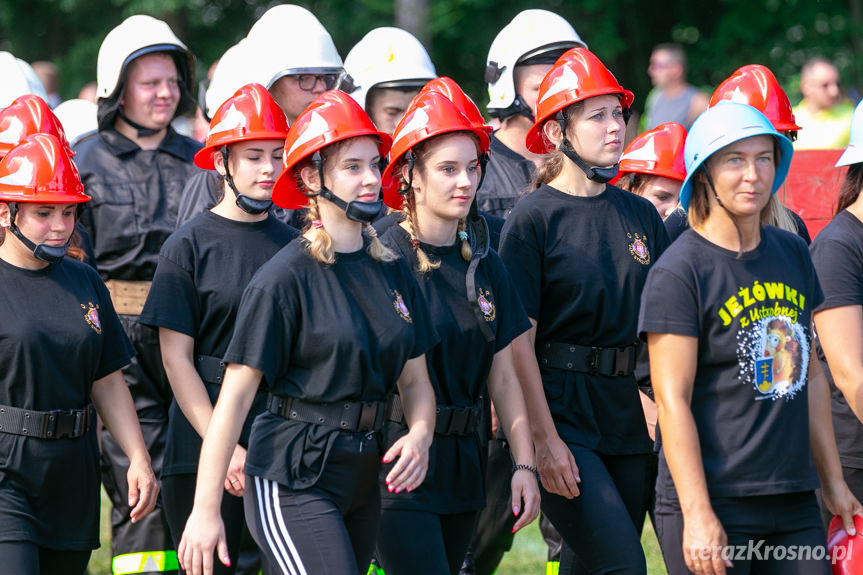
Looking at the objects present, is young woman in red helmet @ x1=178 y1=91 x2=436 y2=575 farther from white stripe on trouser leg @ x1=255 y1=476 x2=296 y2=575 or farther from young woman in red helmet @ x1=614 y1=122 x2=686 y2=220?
young woman in red helmet @ x1=614 y1=122 x2=686 y2=220

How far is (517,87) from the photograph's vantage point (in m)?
7.51

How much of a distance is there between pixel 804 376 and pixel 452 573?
1520mm

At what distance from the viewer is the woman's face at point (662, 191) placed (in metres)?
6.94

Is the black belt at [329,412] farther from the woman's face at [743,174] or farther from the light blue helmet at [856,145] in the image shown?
the light blue helmet at [856,145]

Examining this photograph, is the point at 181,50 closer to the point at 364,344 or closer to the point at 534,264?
the point at 534,264

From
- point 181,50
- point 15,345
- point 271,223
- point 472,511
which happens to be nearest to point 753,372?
point 472,511

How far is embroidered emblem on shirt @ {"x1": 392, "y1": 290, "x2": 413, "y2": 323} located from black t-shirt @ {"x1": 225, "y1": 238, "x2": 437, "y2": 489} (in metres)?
0.04

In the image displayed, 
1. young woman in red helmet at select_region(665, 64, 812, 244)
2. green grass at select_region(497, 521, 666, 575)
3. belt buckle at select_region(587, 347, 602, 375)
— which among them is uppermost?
young woman in red helmet at select_region(665, 64, 812, 244)

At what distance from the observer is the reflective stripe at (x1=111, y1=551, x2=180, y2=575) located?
7.00m

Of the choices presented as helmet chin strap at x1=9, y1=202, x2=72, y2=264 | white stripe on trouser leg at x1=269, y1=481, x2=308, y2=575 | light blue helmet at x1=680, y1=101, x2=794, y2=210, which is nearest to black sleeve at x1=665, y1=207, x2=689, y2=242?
light blue helmet at x1=680, y1=101, x2=794, y2=210

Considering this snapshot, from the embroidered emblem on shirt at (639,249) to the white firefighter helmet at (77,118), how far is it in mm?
4485

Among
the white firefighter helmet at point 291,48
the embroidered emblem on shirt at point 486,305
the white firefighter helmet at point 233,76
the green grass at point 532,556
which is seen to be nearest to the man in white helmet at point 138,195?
the white firefighter helmet at point 233,76

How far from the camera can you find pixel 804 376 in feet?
15.3

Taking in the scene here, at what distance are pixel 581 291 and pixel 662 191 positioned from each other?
1.59m
